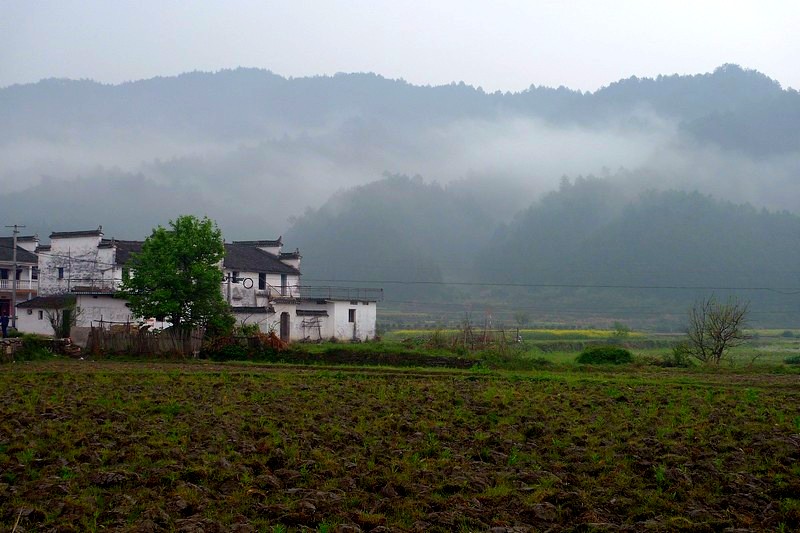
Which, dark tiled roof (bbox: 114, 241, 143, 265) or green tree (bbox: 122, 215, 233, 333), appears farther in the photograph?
dark tiled roof (bbox: 114, 241, 143, 265)

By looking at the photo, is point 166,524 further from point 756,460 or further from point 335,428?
point 756,460

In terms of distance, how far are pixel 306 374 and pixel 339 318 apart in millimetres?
24453

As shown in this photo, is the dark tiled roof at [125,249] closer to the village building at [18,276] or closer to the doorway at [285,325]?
the village building at [18,276]

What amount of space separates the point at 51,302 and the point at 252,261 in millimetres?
15741

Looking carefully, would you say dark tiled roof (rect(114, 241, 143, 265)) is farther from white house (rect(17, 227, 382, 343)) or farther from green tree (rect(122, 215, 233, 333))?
green tree (rect(122, 215, 233, 333))

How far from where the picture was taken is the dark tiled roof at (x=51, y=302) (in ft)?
154

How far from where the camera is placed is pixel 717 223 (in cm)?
18038

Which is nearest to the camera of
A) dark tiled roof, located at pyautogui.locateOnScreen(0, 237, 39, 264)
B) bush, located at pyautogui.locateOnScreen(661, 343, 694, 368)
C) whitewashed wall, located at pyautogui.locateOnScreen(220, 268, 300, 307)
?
bush, located at pyautogui.locateOnScreen(661, 343, 694, 368)

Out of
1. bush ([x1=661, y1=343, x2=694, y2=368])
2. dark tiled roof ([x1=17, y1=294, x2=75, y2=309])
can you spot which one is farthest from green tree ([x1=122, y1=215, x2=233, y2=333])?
bush ([x1=661, y1=343, x2=694, y2=368])

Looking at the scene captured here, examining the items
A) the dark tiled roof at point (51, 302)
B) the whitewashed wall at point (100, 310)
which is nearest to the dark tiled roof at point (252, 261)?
the whitewashed wall at point (100, 310)

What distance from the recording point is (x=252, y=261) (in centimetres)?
6053

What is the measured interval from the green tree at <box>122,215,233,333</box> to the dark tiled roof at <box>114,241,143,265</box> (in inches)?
483

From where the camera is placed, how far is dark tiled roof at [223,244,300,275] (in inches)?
2266

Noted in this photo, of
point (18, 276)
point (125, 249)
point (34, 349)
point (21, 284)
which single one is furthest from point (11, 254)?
point (34, 349)
